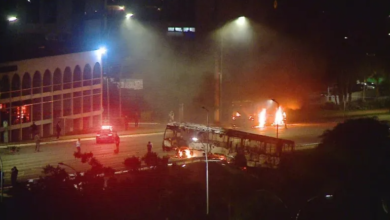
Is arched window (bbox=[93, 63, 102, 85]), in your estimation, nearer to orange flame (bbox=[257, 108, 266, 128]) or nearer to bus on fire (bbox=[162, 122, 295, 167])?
orange flame (bbox=[257, 108, 266, 128])

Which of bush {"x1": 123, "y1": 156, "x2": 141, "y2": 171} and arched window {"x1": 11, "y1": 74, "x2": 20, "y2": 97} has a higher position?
arched window {"x1": 11, "y1": 74, "x2": 20, "y2": 97}

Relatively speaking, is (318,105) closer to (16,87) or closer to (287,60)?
(287,60)

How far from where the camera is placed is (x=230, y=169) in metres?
23.3

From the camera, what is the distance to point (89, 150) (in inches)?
1362

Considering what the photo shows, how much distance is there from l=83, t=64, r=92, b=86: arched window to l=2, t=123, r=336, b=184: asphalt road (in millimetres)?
7423

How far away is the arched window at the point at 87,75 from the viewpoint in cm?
4753

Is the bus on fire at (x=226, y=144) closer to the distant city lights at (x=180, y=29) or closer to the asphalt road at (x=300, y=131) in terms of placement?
the asphalt road at (x=300, y=131)

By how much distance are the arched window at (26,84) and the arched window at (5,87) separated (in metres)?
1.70

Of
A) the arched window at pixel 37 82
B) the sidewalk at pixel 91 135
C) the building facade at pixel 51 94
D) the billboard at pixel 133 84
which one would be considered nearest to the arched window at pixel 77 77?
the building facade at pixel 51 94

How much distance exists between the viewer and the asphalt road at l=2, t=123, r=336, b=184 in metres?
28.5

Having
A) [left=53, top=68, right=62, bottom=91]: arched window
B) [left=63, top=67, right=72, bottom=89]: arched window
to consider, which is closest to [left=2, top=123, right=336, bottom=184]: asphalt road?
[left=53, top=68, right=62, bottom=91]: arched window

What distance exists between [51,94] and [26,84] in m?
2.98

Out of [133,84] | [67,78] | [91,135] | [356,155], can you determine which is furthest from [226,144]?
[133,84]

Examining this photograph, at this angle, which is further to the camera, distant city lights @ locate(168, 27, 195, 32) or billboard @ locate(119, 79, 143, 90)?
distant city lights @ locate(168, 27, 195, 32)
